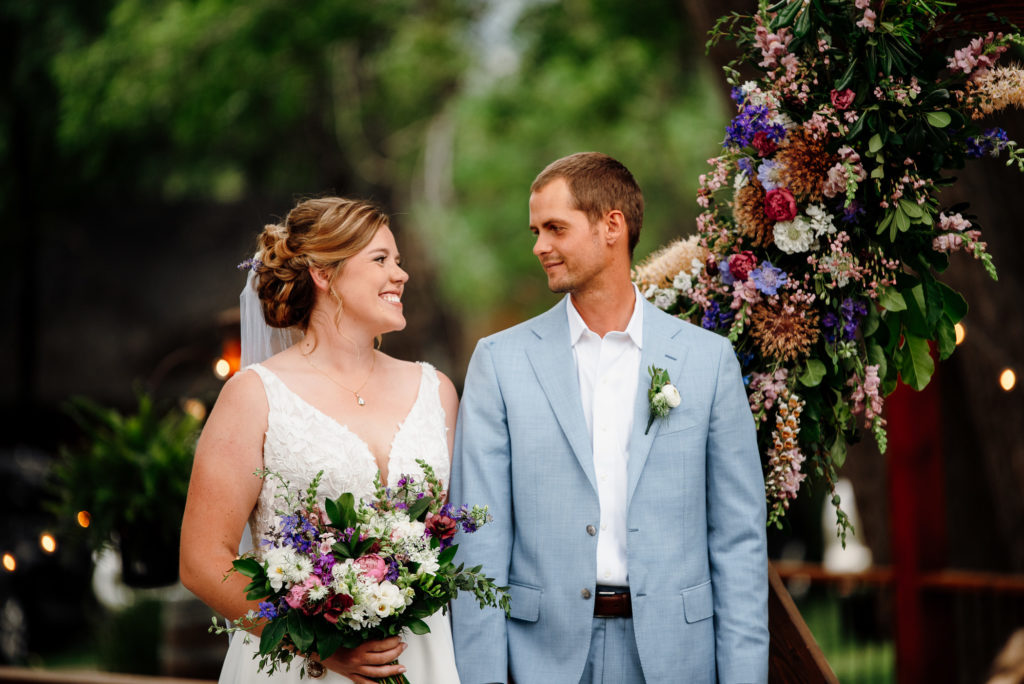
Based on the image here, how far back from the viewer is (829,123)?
10.2 ft

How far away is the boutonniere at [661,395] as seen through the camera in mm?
2885

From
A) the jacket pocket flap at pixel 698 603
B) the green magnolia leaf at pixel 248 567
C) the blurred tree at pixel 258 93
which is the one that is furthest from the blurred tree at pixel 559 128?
the green magnolia leaf at pixel 248 567

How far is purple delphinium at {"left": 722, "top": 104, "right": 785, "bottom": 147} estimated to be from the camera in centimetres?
317

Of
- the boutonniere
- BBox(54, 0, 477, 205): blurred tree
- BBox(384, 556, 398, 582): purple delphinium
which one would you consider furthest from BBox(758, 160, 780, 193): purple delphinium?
BBox(54, 0, 477, 205): blurred tree

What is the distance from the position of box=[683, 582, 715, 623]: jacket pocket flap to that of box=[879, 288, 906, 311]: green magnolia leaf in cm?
99

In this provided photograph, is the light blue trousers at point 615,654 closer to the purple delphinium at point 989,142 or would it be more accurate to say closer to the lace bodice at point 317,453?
the lace bodice at point 317,453

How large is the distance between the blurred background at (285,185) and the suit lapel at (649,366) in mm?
3872

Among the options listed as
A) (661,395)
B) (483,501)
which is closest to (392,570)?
(483,501)

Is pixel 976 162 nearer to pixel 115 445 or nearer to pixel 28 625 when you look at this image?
pixel 115 445

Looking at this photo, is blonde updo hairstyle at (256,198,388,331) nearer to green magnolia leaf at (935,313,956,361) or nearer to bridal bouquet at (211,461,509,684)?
bridal bouquet at (211,461,509,684)

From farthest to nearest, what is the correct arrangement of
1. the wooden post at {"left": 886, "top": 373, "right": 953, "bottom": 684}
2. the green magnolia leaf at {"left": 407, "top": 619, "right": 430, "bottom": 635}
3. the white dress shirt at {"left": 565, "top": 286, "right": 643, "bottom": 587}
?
the wooden post at {"left": 886, "top": 373, "right": 953, "bottom": 684} → the white dress shirt at {"left": 565, "top": 286, "right": 643, "bottom": 587} → the green magnolia leaf at {"left": 407, "top": 619, "right": 430, "bottom": 635}

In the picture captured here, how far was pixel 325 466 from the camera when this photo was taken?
9.62ft

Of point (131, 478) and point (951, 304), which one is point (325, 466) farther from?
point (131, 478)

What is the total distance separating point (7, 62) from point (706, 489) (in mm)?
12532
